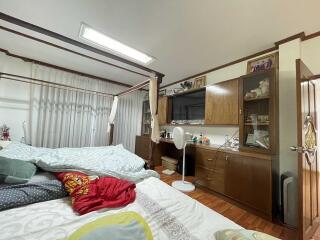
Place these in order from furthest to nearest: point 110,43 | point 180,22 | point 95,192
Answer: point 110,43
point 180,22
point 95,192

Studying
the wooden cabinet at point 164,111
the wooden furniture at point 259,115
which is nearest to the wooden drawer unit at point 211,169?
the wooden furniture at point 259,115

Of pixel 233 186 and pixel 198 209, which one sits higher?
pixel 198 209

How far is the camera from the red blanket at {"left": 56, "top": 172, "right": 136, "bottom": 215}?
3.41ft

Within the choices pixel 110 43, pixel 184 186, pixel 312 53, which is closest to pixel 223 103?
pixel 312 53

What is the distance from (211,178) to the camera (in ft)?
8.58

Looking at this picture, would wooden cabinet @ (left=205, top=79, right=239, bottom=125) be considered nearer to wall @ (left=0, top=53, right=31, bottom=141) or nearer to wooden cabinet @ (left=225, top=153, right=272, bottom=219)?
wooden cabinet @ (left=225, top=153, right=272, bottom=219)

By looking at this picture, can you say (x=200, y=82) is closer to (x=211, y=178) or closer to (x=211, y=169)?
(x=211, y=169)

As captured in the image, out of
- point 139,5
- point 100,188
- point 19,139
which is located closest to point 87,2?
point 139,5

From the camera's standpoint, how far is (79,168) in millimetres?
1461

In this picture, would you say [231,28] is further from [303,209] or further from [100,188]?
[100,188]

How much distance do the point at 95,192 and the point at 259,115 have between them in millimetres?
2356

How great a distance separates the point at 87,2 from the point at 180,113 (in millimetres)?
2798

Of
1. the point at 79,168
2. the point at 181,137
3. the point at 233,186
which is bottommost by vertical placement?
the point at 233,186

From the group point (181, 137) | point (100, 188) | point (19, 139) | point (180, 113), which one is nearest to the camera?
point (100, 188)
